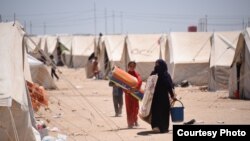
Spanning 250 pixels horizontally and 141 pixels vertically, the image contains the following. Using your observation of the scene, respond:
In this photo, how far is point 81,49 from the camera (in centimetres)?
3838

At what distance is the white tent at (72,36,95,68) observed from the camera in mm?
37875

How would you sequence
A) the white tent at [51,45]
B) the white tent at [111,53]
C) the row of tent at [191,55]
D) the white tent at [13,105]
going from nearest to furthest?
the white tent at [13,105] < the row of tent at [191,55] < the white tent at [111,53] < the white tent at [51,45]

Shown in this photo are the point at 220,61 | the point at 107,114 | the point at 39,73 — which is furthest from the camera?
the point at 39,73

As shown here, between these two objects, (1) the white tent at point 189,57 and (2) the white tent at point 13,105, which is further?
(1) the white tent at point 189,57

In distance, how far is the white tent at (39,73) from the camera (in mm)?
18734

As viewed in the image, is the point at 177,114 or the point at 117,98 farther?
the point at 117,98

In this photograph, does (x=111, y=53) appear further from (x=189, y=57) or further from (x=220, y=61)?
(x=220, y=61)

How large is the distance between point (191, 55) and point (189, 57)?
192 mm

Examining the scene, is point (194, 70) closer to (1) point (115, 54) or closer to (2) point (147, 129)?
(1) point (115, 54)

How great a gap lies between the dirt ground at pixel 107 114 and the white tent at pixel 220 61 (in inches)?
19.7

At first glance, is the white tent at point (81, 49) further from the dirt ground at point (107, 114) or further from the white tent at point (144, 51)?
the dirt ground at point (107, 114)

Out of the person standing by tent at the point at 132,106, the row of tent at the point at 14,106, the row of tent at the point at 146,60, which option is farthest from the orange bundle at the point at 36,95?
the row of tent at the point at 14,106

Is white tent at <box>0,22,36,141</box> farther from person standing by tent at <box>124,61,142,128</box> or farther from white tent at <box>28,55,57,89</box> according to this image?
white tent at <box>28,55,57,89</box>

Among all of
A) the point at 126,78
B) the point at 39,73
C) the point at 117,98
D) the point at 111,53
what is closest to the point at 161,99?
the point at 126,78
